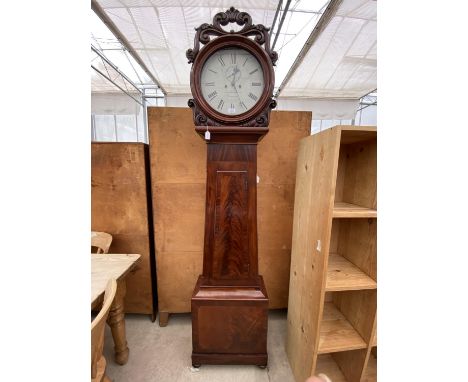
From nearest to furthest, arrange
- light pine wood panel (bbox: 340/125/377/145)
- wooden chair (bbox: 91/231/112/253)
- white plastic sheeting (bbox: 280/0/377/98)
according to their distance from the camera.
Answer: light pine wood panel (bbox: 340/125/377/145), wooden chair (bbox: 91/231/112/253), white plastic sheeting (bbox: 280/0/377/98)

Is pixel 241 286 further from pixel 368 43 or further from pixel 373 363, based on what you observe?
pixel 368 43

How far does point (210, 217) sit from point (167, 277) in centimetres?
73

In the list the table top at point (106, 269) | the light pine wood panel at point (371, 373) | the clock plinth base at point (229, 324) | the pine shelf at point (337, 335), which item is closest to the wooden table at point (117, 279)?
the table top at point (106, 269)

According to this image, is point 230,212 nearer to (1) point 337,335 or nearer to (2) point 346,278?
(2) point 346,278

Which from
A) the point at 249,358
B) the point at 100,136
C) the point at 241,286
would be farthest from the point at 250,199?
the point at 100,136

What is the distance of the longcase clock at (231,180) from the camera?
0.91m

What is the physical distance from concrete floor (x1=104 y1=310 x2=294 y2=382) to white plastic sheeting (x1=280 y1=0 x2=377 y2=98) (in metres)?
2.69

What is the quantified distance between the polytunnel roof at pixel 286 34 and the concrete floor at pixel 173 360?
8.57 ft

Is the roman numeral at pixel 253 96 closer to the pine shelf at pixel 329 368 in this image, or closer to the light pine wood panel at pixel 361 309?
the light pine wood panel at pixel 361 309

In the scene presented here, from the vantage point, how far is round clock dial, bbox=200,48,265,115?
925 millimetres

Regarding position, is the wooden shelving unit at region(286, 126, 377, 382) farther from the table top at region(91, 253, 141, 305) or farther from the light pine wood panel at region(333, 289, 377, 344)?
the table top at region(91, 253, 141, 305)

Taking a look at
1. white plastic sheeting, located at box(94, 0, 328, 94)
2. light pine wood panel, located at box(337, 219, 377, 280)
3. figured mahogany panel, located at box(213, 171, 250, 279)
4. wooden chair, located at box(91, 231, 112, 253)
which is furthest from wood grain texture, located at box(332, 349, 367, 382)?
white plastic sheeting, located at box(94, 0, 328, 94)

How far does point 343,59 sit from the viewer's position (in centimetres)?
285

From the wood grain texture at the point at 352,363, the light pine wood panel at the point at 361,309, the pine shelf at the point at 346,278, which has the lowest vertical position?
the wood grain texture at the point at 352,363
